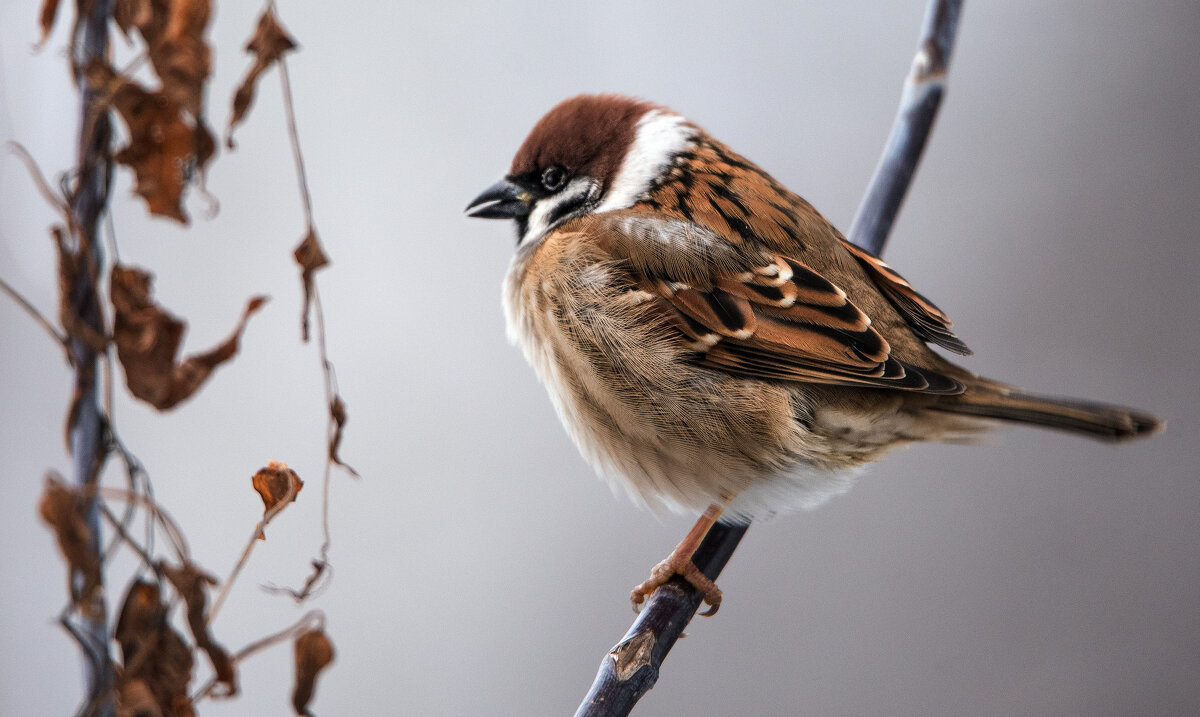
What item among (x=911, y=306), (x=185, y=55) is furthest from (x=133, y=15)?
(x=911, y=306)

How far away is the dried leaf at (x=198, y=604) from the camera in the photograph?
2.54 feet

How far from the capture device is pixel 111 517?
0.72 m

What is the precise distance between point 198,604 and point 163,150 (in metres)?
0.35

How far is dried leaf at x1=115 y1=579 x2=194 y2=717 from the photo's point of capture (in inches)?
30.3

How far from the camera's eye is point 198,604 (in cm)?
79

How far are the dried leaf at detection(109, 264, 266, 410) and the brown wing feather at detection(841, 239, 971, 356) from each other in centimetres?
Result: 171

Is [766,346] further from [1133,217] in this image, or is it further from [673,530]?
[1133,217]

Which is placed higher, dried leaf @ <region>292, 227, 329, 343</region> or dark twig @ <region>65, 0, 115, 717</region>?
dried leaf @ <region>292, 227, 329, 343</region>

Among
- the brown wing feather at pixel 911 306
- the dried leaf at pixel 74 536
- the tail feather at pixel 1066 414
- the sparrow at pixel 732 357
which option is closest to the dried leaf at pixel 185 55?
the dried leaf at pixel 74 536

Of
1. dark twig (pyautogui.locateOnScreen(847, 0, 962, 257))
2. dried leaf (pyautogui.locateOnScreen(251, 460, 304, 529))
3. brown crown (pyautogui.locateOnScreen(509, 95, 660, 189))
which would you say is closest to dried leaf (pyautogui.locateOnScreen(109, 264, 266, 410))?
dried leaf (pyautogui.locateOnScreen(251, 460, 304, 529))

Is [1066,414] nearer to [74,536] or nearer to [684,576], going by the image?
[684,576]

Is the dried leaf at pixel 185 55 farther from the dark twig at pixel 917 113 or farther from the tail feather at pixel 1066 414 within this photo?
the dark twig at pixel 917 113

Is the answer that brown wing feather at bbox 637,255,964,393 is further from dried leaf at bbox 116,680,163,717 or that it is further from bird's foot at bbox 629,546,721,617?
dried leaf at bbox 116,680,163,717

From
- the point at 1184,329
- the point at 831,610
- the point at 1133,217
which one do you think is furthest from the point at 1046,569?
the point at 1133,217
